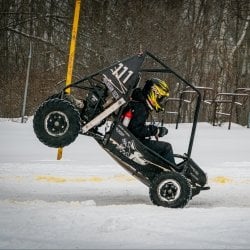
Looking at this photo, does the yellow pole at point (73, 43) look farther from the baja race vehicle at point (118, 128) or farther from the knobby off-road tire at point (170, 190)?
the knobby off-road tire at point (170, 190)

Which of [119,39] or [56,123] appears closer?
[56,123]

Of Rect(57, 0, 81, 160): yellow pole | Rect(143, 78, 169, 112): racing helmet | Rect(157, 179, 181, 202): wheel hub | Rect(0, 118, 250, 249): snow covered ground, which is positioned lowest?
Rect(0, 118, 250, 249): snow covered ground

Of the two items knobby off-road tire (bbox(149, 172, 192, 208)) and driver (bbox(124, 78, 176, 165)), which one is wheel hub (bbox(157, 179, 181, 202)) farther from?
driver (bbox(124, 78, 176, 165))

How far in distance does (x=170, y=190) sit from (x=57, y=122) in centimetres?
174

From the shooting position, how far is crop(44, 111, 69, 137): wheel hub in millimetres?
7668

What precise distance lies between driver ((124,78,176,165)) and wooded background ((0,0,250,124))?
41.3 feet

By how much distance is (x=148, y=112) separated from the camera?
8047 millimetres

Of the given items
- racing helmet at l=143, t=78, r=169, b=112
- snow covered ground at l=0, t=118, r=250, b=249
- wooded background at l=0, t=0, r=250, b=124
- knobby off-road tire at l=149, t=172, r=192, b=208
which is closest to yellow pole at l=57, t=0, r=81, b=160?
snow covered ground at l=0, t=118, r=250, b=249

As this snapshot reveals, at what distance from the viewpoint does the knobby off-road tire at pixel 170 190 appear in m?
7.66

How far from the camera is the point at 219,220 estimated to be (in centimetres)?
652

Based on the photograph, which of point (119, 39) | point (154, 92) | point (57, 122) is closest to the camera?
point (57, 122)

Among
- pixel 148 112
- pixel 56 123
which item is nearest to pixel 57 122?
pixel 56 123

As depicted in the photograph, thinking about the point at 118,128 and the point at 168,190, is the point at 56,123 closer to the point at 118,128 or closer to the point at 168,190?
the point at 118,128

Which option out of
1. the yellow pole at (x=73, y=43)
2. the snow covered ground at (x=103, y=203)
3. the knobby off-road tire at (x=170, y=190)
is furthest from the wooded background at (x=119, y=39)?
the knobby off-road tire at (x=170, y=190)
